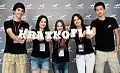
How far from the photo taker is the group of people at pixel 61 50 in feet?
10.0

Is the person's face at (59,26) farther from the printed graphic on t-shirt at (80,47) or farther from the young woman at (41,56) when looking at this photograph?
the printed graphic on t-shirt at (80,47)

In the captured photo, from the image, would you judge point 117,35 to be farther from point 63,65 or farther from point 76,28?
point 63,65

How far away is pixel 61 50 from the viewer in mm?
3100

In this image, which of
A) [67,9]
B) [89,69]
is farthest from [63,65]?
[67,9]

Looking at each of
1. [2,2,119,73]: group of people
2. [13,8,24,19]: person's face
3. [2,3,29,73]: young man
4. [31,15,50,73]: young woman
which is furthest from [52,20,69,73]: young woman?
[13,8,24,19]: person's face

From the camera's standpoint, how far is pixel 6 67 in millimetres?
3025

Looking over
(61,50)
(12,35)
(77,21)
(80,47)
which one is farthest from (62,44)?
(12,35)

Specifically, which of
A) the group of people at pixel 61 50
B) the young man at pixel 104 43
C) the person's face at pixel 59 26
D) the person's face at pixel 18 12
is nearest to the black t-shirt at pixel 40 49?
the group of people at pixel 61 50

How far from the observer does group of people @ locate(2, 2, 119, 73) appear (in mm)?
3051

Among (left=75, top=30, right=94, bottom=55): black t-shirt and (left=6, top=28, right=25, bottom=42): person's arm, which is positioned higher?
(left=6, top=28, right=25, bottom=42): person's arm

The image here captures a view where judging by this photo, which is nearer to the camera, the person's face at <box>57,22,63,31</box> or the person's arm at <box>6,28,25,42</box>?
the person's arm at <box>6,28,25,42</box>

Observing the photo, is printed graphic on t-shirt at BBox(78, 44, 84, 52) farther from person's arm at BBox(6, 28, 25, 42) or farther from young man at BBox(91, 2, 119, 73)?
person's arm at BBox(6, 28, 25, 42)

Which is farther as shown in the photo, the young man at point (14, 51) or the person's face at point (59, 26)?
the person's face at point (59, 26)

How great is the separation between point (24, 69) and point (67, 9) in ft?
4.08
